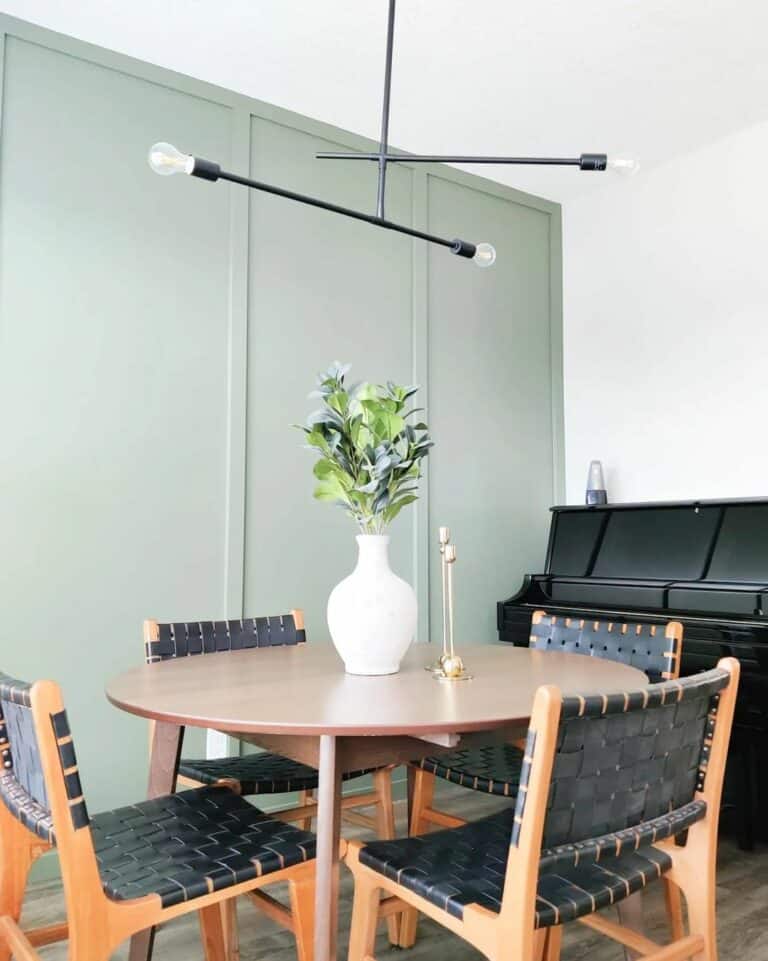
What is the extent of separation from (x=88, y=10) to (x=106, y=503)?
1733mm

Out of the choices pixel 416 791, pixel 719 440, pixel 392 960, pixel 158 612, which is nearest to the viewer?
pixel 392 960

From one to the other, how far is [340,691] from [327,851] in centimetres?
31

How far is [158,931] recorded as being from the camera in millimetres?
2324

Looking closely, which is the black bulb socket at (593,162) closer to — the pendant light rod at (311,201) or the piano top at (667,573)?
the pendant light rod at (311,201)

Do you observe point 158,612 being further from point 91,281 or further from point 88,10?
point 88,10

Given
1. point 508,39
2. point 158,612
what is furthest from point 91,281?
point 508,39

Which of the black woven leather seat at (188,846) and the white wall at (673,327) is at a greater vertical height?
the white wall at (673,327)

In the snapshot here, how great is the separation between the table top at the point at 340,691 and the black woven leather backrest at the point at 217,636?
15cm

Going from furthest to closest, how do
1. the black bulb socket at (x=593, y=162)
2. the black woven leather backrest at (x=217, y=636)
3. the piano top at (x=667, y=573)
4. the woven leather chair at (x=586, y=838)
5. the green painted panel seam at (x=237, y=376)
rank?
the green painted panel seam at (x=237, y=376)
the piano top at (x=667, y=573)
the black woven leather backrest at (x=217, y=636)
the black bulb socket at (x=593, y=162)
the woven leather chair at (x=586, y=838)

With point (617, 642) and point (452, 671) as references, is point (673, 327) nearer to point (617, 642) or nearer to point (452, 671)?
point (617, 642)

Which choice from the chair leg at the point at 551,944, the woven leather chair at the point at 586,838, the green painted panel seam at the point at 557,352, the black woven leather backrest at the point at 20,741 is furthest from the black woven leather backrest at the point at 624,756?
the green painted panel seam at the point at 557,352

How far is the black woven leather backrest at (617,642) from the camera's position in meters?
2.12

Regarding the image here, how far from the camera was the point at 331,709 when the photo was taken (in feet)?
4.84

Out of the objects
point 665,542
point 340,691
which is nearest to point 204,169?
point 340,691
